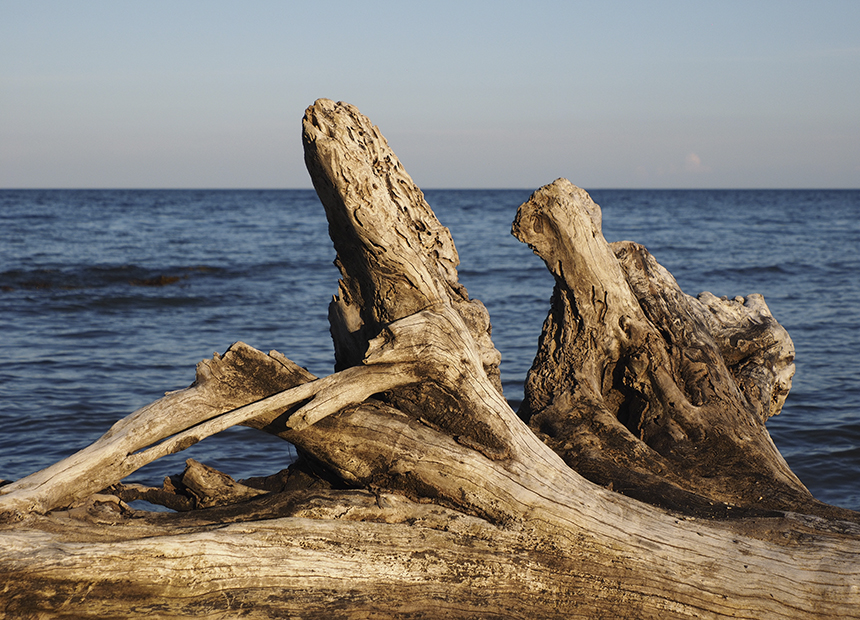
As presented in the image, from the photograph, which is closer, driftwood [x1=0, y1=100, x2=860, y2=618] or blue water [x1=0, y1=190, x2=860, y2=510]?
driftwood [x1=0, y1=100, x2=860, y2=618]

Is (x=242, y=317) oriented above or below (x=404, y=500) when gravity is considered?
below

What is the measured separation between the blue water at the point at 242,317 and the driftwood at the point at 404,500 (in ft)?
5.43

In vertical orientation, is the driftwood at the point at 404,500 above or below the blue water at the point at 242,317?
above

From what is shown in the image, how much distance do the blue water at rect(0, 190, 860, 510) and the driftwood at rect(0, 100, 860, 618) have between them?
1.65 metres

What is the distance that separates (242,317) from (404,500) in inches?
474

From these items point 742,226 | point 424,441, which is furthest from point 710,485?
point 742,226

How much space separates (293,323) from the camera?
14.1 meters

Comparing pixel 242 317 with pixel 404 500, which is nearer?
pixel 404 500

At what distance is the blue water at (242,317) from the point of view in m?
7.54

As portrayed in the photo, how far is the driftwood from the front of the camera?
307 centimetres

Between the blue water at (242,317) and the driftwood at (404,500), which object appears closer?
the driftwood at (404,500)

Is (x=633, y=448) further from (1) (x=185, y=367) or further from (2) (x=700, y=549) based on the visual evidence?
(1) (x=185, y=367)

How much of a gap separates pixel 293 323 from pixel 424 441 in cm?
1086

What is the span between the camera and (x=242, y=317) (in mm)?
14875
